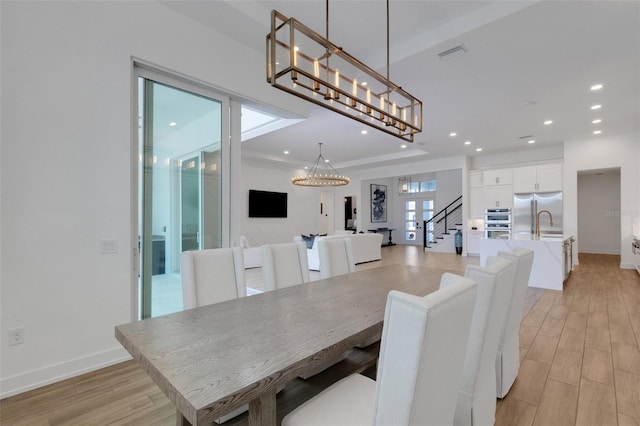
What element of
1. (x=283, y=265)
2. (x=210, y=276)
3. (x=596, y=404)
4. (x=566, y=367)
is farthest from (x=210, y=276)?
(x=566, y=367)

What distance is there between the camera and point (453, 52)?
10.7ft

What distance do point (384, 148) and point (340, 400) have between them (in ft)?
25.0

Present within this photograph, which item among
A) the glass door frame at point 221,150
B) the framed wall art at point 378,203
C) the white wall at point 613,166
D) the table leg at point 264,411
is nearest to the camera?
the table leg at point 264,411

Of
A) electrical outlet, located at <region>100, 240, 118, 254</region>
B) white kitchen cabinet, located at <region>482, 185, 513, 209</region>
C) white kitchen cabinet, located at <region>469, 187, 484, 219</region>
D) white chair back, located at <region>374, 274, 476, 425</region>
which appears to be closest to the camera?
white chair back, located at <region>374, 274, 476, 425</region>

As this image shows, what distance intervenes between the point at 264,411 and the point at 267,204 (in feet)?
27.4

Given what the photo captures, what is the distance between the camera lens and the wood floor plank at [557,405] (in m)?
1.74

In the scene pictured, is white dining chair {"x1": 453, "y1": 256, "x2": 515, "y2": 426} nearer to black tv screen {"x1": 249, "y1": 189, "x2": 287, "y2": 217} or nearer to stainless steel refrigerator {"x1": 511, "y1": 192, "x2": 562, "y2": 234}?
stainless steel refrigerator {"x1": 511, "y1": 192, "x2": 562, "y2": 234}

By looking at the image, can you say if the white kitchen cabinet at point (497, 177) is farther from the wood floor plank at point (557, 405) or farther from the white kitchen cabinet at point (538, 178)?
the wood floor plank at point (557, 405)

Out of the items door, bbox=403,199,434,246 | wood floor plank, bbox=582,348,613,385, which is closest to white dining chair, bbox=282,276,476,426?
wood floor plank, bbox=582,348,613,385

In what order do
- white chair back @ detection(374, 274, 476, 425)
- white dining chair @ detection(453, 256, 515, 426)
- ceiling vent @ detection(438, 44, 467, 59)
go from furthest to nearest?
ceiling vent @ detection(438, 44, 467, 59), white dining chair @ detection(453, 256, 515, 426), white chair back @ detection(374, 274, 476, 425)

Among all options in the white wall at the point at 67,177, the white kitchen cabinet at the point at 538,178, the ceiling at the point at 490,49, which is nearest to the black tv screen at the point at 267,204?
the ceiling at the point at 490,49

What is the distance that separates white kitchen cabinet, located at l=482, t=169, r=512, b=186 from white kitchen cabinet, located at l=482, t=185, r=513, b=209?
0.11 m

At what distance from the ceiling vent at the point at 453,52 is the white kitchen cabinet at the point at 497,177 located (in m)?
5.93

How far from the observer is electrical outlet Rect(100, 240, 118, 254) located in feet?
7.92
